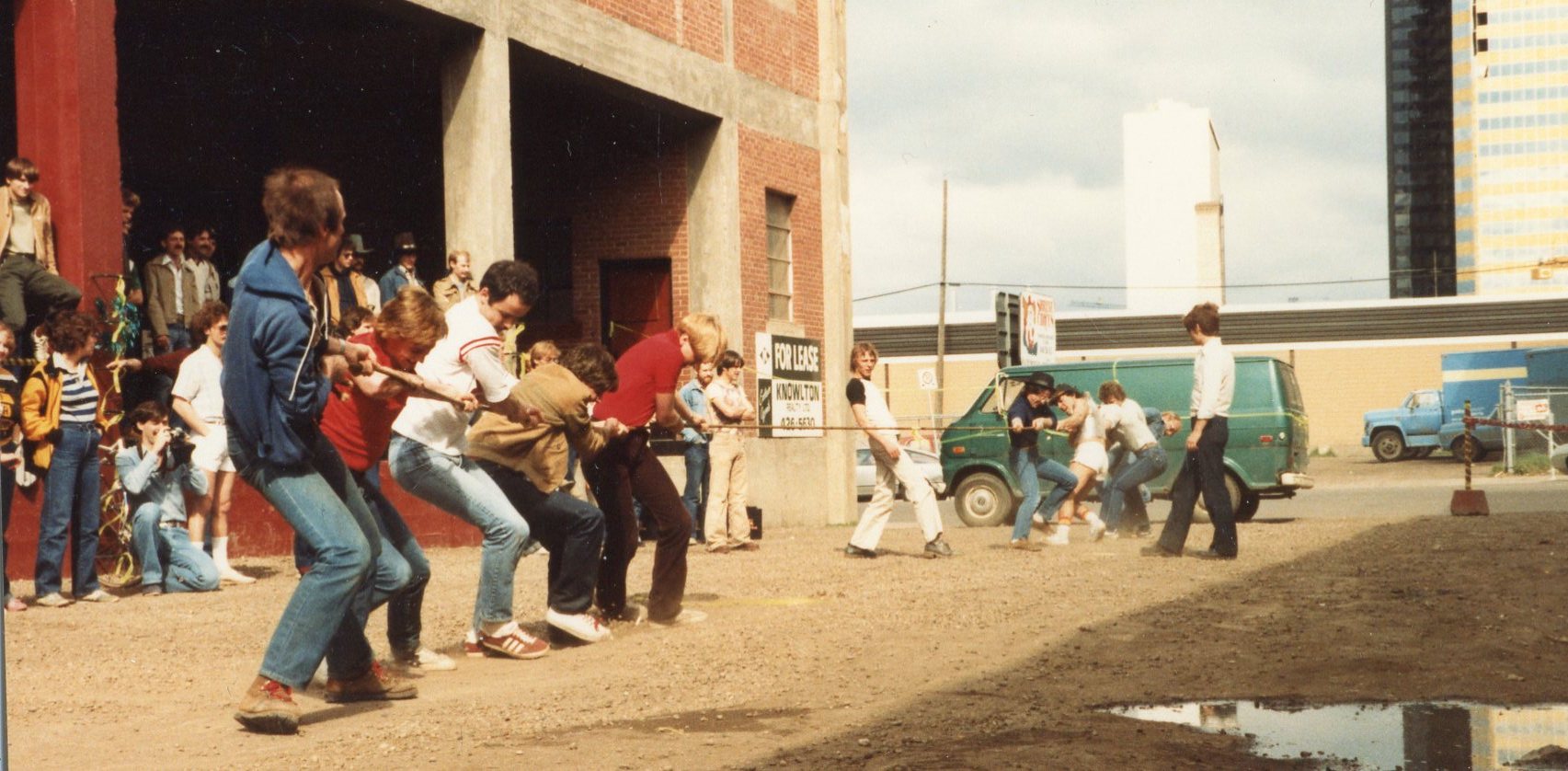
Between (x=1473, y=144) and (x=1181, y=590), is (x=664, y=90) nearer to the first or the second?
(x=1181, y=590)

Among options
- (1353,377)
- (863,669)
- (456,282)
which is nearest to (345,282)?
(456,282)

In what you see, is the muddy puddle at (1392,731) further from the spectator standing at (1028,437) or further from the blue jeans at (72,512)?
the spectator standing at (1028,437)

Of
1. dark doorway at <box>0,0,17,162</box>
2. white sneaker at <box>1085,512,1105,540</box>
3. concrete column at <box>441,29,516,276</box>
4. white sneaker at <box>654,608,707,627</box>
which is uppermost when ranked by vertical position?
dark doorway at <box>0,0,17,162</box>

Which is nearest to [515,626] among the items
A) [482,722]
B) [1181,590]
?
[482,722]

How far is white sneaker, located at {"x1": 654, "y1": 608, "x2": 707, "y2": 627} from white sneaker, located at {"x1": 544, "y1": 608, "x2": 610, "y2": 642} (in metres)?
0.75

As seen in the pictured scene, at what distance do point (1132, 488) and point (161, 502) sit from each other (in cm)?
926

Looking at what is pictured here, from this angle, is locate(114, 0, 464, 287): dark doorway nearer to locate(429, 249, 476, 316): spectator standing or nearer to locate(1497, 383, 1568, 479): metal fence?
locate(429, 249, 476, 316): spectator standing

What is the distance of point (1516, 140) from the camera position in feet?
402

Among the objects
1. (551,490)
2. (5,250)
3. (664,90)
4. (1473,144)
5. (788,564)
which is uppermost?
(1473,144)

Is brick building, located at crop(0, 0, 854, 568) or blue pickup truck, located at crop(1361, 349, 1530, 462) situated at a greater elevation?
brick building, located at crop(0, 0, 854, 568)

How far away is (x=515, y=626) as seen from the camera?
8.60 metres

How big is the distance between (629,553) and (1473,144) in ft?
428

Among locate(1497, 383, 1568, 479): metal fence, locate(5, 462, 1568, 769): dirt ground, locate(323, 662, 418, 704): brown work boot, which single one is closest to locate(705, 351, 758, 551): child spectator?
locate(5, 462, 1568, 769): dirt ground

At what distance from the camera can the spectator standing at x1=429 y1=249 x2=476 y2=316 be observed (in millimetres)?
16703
